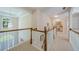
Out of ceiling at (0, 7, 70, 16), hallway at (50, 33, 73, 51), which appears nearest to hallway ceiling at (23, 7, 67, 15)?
ceiling at (0, 7, 70, 16)

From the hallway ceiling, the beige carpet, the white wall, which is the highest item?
the hallway ceiling

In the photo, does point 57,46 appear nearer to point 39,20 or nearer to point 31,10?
point 39,20

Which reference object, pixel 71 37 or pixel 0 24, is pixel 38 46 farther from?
pixel 0 24

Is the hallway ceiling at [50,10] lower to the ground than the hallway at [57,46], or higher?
higher

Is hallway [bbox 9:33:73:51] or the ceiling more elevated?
the ceiling

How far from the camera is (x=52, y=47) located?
144 cm

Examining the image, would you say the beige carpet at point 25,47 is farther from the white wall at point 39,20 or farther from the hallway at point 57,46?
the white wall at point 39,20

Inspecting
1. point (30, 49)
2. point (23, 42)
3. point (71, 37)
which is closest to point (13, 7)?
point (23, 42)

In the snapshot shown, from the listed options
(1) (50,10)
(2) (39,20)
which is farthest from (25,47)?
(1) (50,10)

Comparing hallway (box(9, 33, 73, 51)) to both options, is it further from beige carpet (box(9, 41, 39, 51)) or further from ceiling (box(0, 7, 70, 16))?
ceiling (box(0, 7, 70, 16))

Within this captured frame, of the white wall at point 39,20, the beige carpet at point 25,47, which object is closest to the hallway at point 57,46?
the beige carpet at point 25,47

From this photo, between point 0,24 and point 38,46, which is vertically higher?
point 0,24
